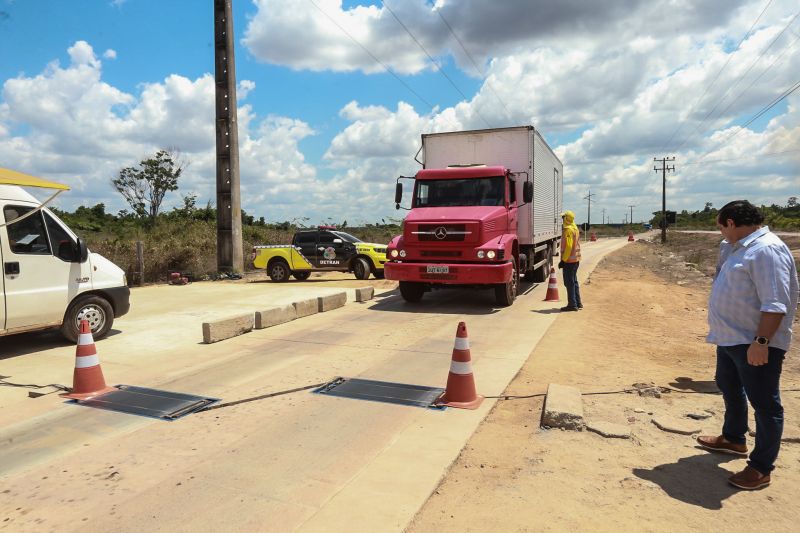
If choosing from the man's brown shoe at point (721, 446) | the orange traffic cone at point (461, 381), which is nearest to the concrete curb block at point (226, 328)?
the orange traffic cone at point (461, 381)

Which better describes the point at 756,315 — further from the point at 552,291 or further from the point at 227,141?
the point at 227,141

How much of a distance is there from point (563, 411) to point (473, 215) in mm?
6759

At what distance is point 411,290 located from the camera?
12.1 metres

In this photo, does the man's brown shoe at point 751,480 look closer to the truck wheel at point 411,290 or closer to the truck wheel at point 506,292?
the truck wheel at point 506,292

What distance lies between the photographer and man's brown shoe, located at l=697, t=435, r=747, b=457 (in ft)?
13.0

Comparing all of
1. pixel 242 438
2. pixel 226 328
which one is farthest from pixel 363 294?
pixel 242 438

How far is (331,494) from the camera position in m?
3.44

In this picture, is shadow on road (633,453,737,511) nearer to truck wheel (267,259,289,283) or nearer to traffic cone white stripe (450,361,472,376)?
traffic cone white stripe (450,361,472,376)

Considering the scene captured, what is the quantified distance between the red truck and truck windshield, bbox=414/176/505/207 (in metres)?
0.02

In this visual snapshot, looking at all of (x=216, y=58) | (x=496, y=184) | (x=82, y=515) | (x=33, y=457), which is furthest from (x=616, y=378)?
(x=216, y=58)

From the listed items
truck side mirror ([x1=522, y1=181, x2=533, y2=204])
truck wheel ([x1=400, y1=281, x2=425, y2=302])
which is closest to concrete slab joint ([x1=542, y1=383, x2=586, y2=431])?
truck wheel ([x1=400, y1=281, x2=425, y2=302])

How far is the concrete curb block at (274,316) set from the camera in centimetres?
933

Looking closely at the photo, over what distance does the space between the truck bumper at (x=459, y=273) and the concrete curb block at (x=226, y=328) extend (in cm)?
344

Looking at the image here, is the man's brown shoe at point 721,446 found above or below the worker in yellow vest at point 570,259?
below
